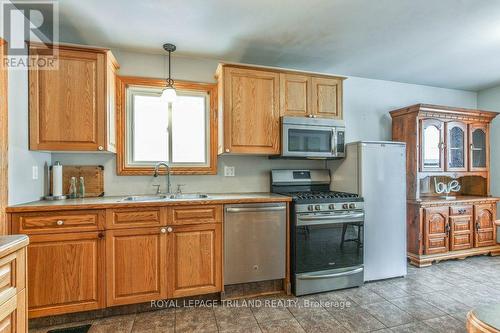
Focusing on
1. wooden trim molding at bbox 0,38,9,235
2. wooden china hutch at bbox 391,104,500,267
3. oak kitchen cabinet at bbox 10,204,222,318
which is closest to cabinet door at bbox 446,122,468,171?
wooden china hutch at bbox 391,104,500,267

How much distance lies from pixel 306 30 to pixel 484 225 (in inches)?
147

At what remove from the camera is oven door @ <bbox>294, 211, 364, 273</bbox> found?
250 cm

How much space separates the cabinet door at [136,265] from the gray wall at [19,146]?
762 mm

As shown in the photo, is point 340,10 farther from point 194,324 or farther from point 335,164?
point 194,324

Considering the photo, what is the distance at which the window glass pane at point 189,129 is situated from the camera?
2932 millimetres

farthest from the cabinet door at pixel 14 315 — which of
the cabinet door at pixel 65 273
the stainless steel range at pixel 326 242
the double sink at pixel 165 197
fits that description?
the stainless steel range at pixel 326 242

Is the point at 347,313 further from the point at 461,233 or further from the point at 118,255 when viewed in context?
Answer: the point at 461,233

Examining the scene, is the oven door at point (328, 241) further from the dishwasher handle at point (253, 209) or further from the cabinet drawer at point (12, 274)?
the cabinet drawer at point (12, 274)

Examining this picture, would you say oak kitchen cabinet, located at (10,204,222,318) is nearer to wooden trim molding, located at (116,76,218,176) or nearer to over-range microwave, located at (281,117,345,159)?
wooden trim molding, located at (116,76,218,176)

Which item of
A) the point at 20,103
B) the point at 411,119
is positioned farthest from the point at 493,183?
the point at 20,103

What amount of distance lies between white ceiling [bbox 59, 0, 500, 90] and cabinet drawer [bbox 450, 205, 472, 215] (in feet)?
6.11

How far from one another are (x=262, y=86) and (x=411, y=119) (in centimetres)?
218

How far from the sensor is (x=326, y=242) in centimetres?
259

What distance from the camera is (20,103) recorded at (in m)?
2.02
